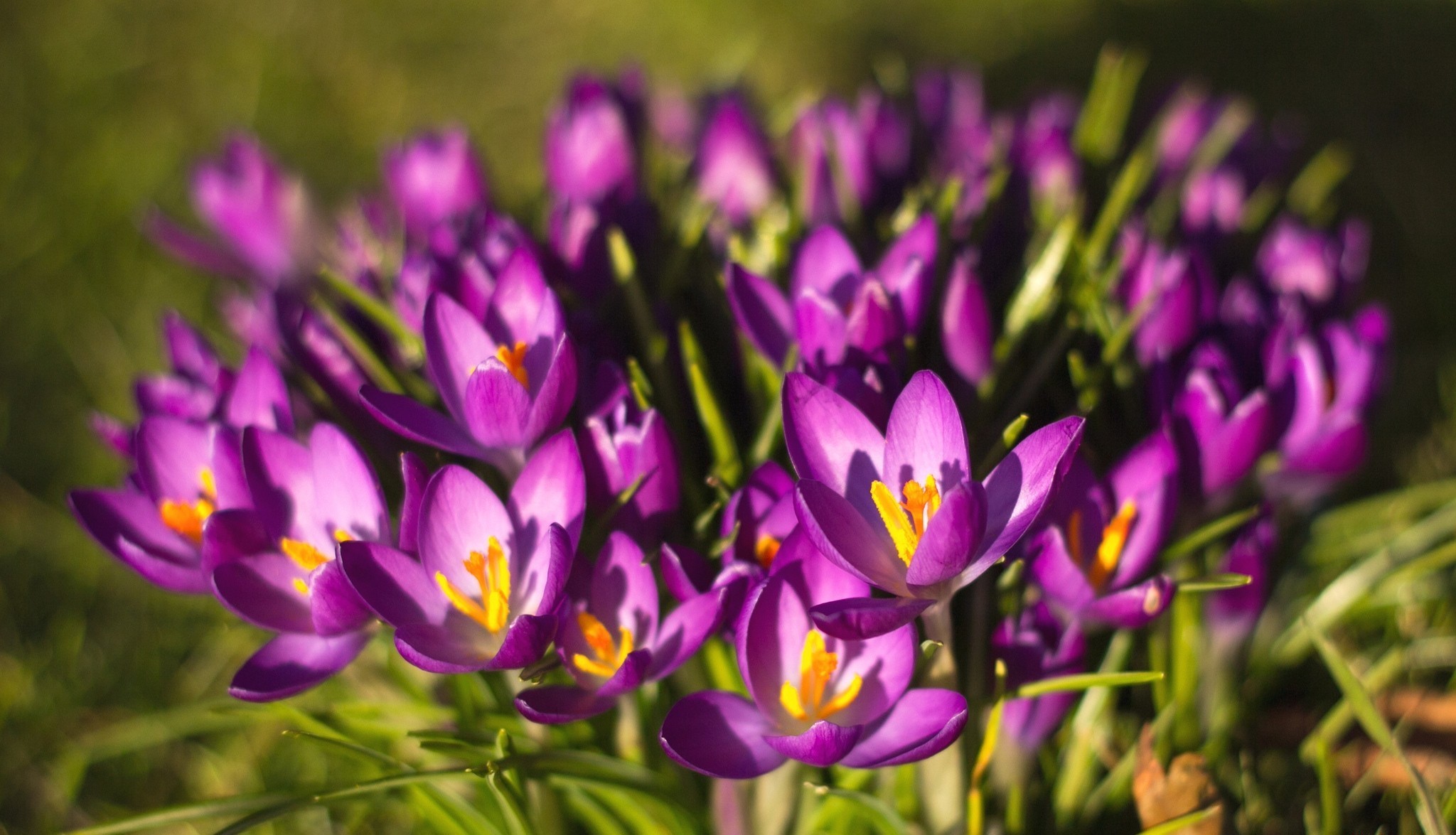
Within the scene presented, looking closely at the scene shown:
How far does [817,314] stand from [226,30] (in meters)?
2.85

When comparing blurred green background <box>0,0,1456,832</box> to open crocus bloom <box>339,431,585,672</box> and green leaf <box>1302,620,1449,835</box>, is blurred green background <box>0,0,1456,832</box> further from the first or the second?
green leaf <box>1302,620,1449,835</box>

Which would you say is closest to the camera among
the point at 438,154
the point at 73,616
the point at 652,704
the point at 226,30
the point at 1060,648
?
the point at 1060,648

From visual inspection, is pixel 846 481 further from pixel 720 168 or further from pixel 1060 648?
pixel 720 168

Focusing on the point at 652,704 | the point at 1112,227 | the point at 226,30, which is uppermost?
the point at 226,30

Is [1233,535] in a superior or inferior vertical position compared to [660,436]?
inferior

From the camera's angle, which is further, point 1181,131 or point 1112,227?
point 1181,131

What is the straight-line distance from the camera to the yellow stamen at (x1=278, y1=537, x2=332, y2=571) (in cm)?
83

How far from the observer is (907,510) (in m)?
0.77

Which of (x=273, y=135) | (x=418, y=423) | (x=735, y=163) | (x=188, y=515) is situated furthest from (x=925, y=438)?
(x=273, y=135)

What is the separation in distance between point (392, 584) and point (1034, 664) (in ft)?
1.71

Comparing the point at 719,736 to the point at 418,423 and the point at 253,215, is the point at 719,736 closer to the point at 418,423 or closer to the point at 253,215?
the point at 418,423

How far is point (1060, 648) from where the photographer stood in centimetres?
86

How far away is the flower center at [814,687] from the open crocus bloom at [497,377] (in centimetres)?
28

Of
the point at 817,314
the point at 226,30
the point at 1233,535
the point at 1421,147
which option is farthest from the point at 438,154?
the point at 1421,147
